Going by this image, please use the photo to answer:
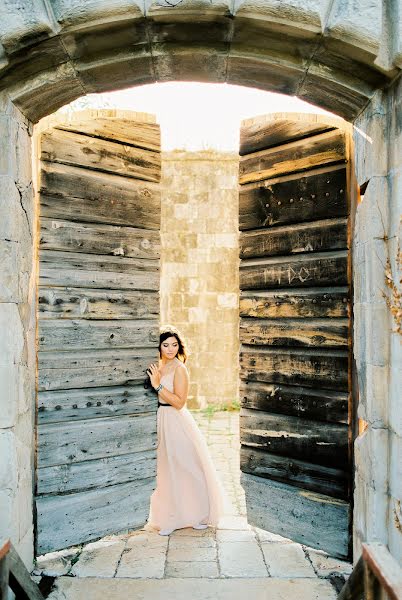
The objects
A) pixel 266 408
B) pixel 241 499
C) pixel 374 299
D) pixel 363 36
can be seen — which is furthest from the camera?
pixel 241 499

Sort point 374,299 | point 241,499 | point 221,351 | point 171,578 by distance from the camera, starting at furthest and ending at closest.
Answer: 1. point 221,351
2. point 241,499
3. point 171,578
4. point 374,299

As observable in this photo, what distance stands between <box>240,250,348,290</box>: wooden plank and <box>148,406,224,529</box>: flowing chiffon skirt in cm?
129

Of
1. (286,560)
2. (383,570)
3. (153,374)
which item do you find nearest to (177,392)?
(153,374)

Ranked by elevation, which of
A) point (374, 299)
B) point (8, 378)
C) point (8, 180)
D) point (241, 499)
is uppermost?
point (8, 180)

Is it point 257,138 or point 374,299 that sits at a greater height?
point 257,138

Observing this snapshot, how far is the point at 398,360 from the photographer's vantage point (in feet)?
8.95

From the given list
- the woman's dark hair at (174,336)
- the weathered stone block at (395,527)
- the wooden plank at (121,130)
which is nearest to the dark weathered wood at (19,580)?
the weathered stone block at (395,527)

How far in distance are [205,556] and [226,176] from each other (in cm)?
720

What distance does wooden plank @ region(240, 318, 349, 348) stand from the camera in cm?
365

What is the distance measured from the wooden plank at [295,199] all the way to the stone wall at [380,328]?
2.19 ft

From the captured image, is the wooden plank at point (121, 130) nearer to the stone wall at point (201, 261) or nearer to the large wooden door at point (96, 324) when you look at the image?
the large wooden door at point (96, 324)

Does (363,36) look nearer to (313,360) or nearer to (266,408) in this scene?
(313,360)

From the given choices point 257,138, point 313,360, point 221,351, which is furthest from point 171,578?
point 221,351

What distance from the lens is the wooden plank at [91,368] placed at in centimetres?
363
